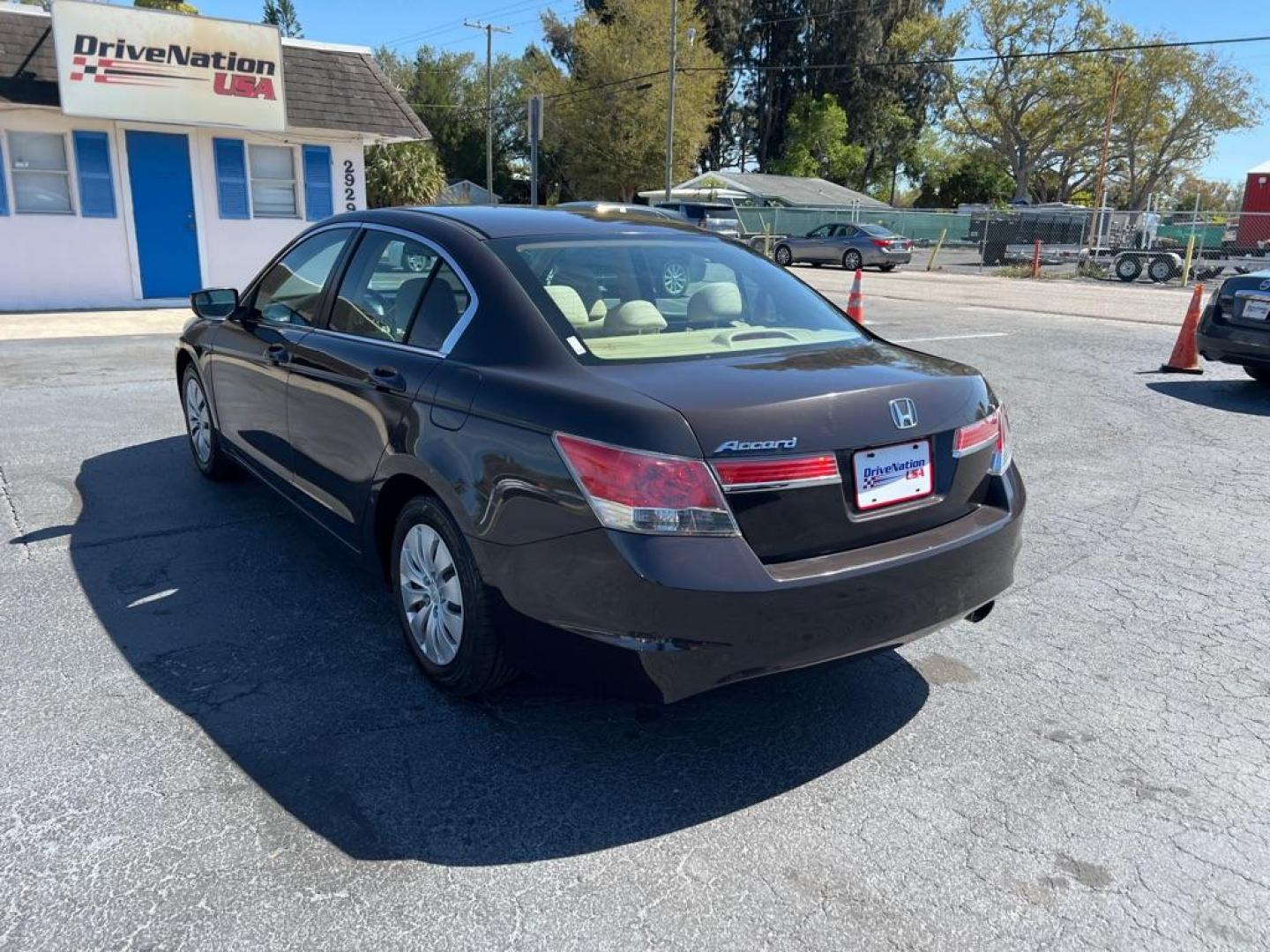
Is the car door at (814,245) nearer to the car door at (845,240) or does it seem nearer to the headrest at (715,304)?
the car door at (845,240)

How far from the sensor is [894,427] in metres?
2.82

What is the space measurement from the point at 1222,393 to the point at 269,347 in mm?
8501

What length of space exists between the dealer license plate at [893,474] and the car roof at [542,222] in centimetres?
151

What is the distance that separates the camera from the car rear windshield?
319 cm

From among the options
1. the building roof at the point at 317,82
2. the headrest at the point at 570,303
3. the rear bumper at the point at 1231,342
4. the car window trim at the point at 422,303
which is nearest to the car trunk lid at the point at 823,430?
the headrest at the point at 570,303

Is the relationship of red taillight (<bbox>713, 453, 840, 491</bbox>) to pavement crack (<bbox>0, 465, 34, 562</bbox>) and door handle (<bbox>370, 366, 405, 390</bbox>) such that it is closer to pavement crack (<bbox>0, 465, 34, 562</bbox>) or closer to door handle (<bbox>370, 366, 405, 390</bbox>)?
door handle (<bbox>370, 366, 405, 390</bbox>)

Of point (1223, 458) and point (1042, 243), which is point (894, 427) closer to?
Answer: point (1223, 458)

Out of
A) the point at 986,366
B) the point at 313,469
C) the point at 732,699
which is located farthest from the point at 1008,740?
the point at 986,366

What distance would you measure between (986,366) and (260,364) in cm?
809

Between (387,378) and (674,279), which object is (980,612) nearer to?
(674,279)

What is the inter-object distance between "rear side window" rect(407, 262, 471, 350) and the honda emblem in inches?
55.9

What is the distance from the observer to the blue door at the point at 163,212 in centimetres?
1395

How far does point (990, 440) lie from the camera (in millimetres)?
3191

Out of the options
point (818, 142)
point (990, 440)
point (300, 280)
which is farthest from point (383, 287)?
point (818, 142)
